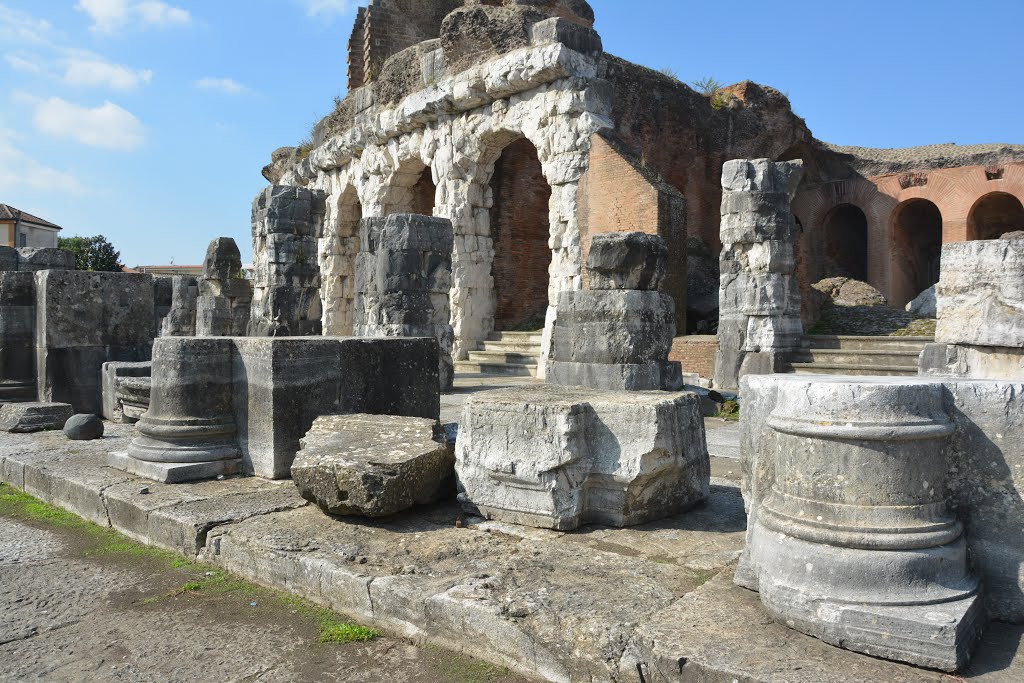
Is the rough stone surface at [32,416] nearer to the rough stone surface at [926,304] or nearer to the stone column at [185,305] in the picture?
the stone column at [185,305]

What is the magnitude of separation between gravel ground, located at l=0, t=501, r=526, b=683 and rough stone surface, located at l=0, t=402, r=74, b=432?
11.5 feet

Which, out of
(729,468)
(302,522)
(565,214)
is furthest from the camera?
(565,214)

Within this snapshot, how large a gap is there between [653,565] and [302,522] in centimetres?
186

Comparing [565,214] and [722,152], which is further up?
[722,152]

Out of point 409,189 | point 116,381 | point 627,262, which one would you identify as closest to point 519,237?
point 409,189

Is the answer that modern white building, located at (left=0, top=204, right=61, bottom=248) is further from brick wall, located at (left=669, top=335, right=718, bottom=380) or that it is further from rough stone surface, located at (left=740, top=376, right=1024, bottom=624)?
rough stone surface, located at (left=740, top=376, right=1024, bottom=624)

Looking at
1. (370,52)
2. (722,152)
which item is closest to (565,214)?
(722,152)

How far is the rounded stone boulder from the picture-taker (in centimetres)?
670

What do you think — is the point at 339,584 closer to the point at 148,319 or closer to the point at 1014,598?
the point at 1014,598

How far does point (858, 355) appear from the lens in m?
11.7

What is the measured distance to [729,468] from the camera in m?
5.80

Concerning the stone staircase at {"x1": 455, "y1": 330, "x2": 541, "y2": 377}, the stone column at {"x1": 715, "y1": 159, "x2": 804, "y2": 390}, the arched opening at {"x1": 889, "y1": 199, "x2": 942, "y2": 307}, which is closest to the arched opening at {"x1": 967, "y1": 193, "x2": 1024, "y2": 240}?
the arched opening at {"x1": 889, "y1": 199, "x2": 942, "y2": 307}

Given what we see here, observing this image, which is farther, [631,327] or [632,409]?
[631,327]

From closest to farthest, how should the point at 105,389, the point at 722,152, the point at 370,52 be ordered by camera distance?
the point at 105,389 < the point at 722,152 < the point at 370,52
